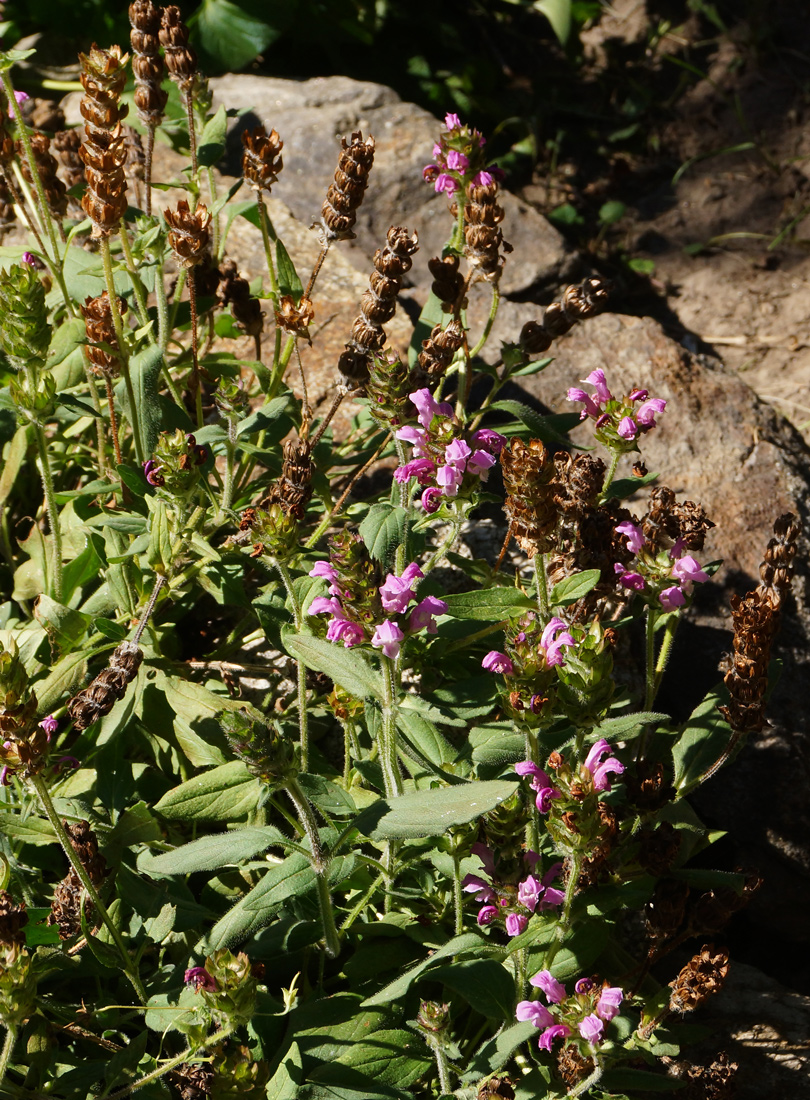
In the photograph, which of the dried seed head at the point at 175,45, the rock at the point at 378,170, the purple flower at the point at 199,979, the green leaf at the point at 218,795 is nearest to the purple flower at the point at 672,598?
the green leaf at the point at 218,795

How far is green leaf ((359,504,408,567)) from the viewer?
2078mm

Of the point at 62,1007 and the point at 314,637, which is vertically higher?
the point at 314,637

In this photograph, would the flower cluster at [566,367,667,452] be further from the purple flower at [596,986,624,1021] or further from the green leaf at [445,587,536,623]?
the purple flower at [596,986,624,1021]

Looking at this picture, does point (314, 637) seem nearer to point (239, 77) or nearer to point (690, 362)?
point (690, 362)

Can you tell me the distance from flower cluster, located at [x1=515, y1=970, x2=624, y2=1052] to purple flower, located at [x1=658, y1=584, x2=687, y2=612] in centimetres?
87

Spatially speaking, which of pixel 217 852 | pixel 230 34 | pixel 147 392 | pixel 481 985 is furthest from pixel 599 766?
pixel 230 34

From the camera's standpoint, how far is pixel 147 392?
8.20 feet

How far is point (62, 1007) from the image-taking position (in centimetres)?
211

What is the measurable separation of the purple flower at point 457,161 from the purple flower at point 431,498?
3.29 ft

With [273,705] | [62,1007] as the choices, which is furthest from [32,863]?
[273,705]

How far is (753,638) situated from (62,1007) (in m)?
1.60

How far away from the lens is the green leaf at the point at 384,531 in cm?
208

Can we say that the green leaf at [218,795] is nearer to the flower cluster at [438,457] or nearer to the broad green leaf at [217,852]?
the broad green leaf at [217,852]

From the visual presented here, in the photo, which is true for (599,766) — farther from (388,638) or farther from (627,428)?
(627,428)
